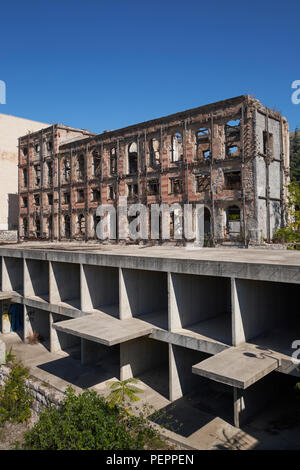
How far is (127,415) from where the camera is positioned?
1089 centimetres

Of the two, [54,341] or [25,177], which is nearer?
[54,341]

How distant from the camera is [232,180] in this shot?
30109mm

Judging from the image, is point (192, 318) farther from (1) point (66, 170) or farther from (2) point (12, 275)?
(1) point (66, 170)

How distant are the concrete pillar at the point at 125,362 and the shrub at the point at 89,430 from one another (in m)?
3.32

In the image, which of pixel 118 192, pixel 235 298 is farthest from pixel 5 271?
pixel 235 298

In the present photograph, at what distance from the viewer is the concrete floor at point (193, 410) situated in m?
10.6

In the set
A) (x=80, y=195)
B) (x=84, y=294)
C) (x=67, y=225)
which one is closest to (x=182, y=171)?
(x=80, y=195)

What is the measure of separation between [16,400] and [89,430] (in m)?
6.36

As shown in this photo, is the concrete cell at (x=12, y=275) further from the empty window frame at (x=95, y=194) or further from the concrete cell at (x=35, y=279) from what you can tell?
the empty window frame at (x=95, y=194)

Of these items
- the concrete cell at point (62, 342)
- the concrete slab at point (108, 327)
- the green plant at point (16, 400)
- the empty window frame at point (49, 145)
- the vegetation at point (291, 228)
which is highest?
the empty window frame at point (49, 145)

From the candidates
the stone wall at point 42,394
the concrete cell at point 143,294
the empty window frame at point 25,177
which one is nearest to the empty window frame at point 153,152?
the concrete cell at point 143,294

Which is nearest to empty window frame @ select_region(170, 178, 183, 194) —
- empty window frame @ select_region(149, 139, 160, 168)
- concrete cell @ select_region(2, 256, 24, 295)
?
empty window frame @ select_region(149, 139, 160, 168)
